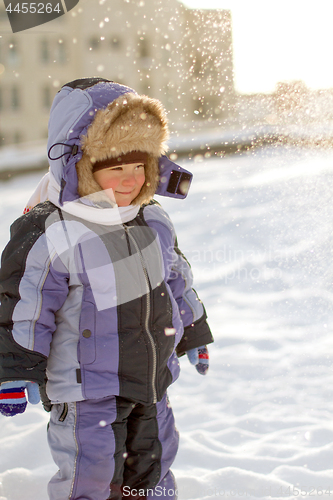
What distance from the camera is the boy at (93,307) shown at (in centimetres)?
126

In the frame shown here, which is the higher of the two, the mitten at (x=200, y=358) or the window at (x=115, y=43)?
the mitten at (x=200, y=358)

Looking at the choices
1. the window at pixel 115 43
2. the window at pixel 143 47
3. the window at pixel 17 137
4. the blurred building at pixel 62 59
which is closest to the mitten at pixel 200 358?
the blurred building at pixel 62 59

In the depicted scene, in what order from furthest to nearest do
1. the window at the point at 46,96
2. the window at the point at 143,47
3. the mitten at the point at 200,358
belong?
the window at the point at 143,47 → the window at the point at 46,96 → the mitten at the point at 200,358

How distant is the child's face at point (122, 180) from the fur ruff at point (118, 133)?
3 cm

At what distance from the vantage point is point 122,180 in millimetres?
1402

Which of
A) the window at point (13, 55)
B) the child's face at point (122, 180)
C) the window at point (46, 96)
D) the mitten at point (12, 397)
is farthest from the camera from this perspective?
the window at point (13, 55)

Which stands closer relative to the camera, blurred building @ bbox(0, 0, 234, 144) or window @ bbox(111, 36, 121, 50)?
blurred building @ bbox(0, 0, 234, 144)

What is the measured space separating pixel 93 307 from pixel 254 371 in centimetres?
141

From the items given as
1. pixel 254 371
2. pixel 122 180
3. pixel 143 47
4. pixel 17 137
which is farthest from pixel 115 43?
pixel 122 180

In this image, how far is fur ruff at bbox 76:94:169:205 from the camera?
1.32 meters

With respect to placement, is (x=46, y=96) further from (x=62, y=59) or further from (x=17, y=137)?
(x=17, y=137)

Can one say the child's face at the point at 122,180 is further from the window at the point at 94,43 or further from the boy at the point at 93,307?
the window at the point at 94,43

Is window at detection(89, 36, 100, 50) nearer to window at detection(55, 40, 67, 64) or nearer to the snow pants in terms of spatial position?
window at detection(55, 40, 67, 64)

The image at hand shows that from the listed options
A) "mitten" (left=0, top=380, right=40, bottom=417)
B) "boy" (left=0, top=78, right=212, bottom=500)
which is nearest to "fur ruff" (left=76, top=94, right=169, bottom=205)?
"boy" (left=0, top=78, right=212, bottom=500)
